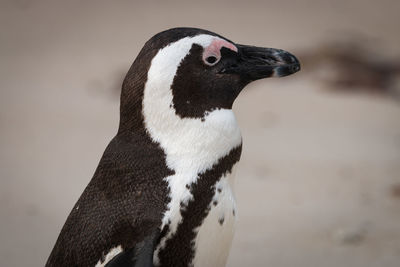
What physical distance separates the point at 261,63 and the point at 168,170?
338 mm

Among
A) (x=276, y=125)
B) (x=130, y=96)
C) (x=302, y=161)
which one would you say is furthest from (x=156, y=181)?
(x=276, y=125)

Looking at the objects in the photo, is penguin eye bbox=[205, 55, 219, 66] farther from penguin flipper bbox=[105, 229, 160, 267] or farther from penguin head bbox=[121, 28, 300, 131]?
penguin flipper bbox=[105, 229, 160, 267]

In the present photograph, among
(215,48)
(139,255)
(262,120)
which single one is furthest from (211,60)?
(262,120)

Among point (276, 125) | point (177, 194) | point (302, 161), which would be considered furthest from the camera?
point (276, 125)

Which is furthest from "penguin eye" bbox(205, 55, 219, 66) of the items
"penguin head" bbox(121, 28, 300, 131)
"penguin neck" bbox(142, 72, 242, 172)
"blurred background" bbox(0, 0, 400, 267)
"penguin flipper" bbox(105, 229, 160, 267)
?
"blurred background" bbox(0, 0, 400, 267)

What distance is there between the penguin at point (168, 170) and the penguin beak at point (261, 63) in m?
0.06

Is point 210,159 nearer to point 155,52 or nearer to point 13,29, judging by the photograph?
point 155,52

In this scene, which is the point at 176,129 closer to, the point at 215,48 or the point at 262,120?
the point at 215,48

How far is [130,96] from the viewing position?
1521 mm

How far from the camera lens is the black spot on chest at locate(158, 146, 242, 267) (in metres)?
1.46

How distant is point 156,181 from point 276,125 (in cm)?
227

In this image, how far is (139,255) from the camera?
1399mm

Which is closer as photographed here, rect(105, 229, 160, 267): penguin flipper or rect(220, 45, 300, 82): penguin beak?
rect(105, 229, 160, 267): penguin flipper

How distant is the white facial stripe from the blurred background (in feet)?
3.76
